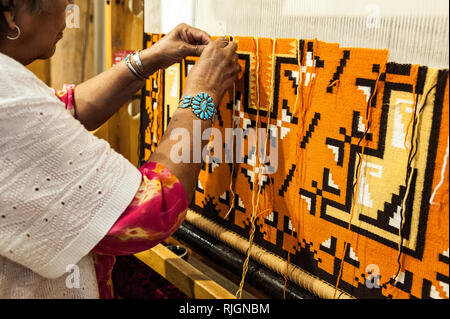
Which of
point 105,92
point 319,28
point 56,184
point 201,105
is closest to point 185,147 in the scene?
point 201,105

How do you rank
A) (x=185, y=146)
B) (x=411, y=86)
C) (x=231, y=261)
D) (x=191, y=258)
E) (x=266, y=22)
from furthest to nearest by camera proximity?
(x=191, y=258) → (x=231, y=261) → (x=266, y=22) → (x=185, y=146) → (x=411, y=86)

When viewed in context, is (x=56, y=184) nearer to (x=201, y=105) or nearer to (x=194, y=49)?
(x=201, y=105)

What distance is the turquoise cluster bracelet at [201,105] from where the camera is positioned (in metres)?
0.83

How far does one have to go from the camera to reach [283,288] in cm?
88

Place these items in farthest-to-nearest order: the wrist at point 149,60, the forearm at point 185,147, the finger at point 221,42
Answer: the wrist at point 149,60
the finger at point 221,42
the forearm at point 185,147

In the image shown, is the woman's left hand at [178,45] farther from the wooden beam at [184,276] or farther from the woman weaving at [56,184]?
the wooden beam at [184,276]

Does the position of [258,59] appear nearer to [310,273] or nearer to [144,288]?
[310,273]

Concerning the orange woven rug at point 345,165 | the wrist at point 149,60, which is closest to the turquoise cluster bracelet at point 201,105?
the orange woven rug at point 345,165

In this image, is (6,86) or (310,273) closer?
(6,86)

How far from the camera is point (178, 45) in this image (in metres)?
1.02

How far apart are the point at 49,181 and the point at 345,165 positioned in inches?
20.1

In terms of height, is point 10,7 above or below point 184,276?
above
